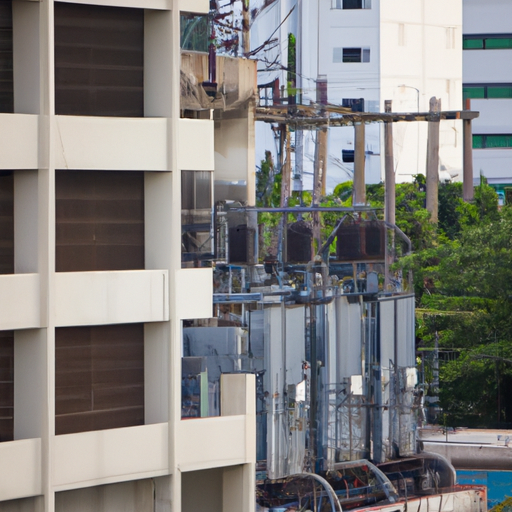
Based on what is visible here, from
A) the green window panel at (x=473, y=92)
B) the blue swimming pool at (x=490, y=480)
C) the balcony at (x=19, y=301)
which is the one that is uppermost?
the green window panel at (x=473, y=92)

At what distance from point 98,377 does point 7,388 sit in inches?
17.6

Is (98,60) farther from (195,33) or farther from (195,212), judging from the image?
(195,33)

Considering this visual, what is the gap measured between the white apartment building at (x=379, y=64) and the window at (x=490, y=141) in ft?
0.72

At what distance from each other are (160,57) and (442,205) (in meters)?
5.08

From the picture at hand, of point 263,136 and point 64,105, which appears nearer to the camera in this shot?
point 64,105

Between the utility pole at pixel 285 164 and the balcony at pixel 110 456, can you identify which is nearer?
the balcony at pixel 110 456

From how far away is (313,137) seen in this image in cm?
848

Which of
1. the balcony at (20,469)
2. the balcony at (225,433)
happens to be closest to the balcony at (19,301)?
the balcony at (20,469)

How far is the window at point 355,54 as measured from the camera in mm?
8570

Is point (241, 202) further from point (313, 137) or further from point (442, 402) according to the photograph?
point (442, 402)

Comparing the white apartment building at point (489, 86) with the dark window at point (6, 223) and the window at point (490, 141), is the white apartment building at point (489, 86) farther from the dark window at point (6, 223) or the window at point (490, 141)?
the dark window at point (6, 223)

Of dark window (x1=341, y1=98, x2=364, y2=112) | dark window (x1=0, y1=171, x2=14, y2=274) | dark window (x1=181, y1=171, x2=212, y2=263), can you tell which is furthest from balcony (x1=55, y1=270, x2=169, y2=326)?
dark window (x1=341, y1=98, x2=364, y2=112)

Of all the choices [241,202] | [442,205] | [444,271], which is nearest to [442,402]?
[444,271]

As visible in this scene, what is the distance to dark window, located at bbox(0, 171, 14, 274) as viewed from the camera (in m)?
4.27
